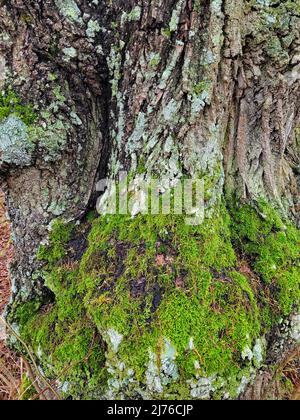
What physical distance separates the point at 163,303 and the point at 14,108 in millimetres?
1312

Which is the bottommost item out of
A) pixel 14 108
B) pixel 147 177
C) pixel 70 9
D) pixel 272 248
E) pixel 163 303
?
pixel 163 303

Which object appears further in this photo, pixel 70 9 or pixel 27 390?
pixel 27 390

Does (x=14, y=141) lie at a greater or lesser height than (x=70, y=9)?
lesser

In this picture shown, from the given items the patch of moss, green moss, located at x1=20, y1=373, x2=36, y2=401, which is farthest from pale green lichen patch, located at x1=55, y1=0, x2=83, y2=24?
green moss, located at x1=20, y1=373, x2=36, y2=401

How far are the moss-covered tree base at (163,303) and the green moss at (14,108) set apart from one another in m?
0.65

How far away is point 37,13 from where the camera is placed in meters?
2.04

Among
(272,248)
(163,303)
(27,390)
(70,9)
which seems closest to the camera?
(163,303)

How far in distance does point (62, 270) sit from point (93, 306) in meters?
0.40

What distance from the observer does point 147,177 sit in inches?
81.4

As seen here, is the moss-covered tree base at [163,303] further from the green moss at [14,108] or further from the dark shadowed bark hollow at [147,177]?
the green moss at [14,108]

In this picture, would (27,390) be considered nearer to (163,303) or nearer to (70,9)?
(163,303)

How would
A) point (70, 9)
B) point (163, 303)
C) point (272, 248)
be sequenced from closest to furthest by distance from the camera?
point (163, 303), point (70, 9), point (272, 248)

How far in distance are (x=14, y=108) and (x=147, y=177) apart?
0.82 meters

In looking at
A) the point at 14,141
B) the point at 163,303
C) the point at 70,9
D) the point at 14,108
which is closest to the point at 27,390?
the point at 163,303
